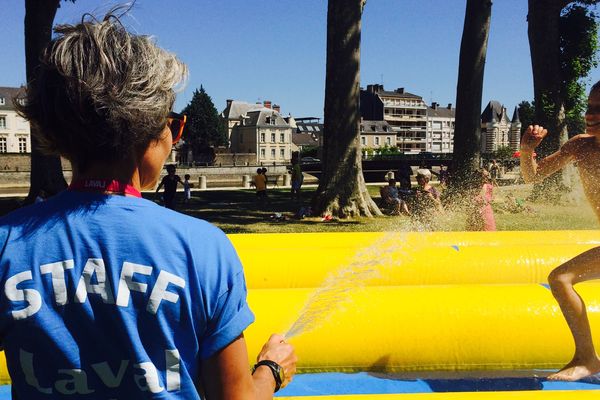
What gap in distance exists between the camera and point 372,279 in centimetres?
531

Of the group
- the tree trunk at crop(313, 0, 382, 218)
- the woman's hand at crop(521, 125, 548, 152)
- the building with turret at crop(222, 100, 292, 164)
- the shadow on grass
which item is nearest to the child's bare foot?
the woman's hand at crop(521, 125, 548, 152)

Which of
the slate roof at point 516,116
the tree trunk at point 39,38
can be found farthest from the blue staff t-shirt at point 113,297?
the slate roof at point 516,116

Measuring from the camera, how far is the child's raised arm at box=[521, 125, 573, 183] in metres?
4.06

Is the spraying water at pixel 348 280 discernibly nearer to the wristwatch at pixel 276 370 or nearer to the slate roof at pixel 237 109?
the wristwatch at pixel 276 370

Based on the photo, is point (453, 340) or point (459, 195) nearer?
point (453, 340)

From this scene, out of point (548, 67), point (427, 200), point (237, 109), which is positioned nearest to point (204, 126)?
point (237, 109)

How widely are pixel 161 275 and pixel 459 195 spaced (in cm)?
1417

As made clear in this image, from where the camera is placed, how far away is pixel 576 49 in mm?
18844

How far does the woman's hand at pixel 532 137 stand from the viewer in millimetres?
4031

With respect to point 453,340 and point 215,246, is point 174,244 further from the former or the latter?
point 453,340

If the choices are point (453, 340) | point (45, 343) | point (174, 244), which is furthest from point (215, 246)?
point (453, 340)

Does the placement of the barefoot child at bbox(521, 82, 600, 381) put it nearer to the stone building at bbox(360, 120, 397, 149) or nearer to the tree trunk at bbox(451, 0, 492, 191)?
the tree trunk at bbox(451, 0, 492, 191)

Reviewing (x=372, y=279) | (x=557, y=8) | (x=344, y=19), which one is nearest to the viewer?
(x=372, y=279)

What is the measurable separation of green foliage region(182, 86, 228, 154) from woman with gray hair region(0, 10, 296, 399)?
84564 mm
